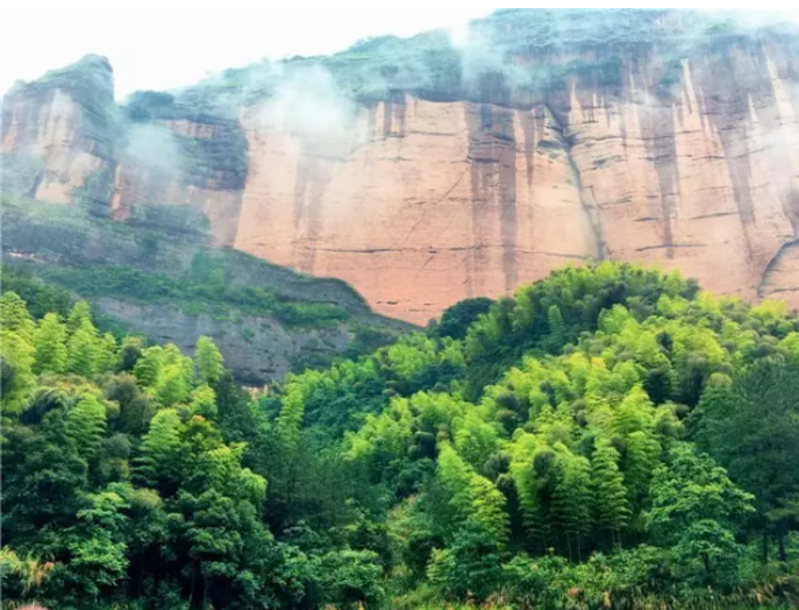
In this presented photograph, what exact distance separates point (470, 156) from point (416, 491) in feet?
84.7

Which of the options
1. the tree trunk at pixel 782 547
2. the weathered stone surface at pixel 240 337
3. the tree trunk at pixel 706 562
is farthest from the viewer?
the weathered stone surface at pixel 240 337

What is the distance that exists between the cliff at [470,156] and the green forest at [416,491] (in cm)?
1937

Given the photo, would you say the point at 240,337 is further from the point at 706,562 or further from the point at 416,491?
the point at 706,562

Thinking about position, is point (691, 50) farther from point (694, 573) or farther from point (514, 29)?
point (694, 573)

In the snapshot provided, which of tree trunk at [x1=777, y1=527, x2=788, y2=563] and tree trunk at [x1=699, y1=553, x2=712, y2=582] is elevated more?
tree trunk at [x1=777, y1=527, x2=788, y2=563]

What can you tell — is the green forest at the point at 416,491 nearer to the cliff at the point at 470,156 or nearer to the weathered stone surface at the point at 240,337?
the weathered stone surface at the point at 240,337

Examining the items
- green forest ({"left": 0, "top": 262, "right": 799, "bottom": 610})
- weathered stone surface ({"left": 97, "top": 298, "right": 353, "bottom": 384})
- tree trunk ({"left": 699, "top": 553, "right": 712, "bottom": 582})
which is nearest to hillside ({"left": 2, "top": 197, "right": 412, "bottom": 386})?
weathered stone surface ({"left": 97, "top": 298, "right": 353, "bottom": 384})

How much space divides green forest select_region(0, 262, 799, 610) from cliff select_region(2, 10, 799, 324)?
19365 mm

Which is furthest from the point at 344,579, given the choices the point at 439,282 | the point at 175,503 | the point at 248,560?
the point at 439,282

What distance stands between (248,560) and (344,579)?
1464 millimetres

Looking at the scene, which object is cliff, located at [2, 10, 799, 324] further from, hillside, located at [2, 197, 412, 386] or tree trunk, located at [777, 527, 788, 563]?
tree trunk, located at [777, 527, 788, 563]

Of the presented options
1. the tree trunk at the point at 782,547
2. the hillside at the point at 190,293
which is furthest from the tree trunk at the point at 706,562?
the hillside at the point at 190,293

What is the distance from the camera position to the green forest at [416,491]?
11.8 meters

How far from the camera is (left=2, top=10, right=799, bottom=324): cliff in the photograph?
127ft
